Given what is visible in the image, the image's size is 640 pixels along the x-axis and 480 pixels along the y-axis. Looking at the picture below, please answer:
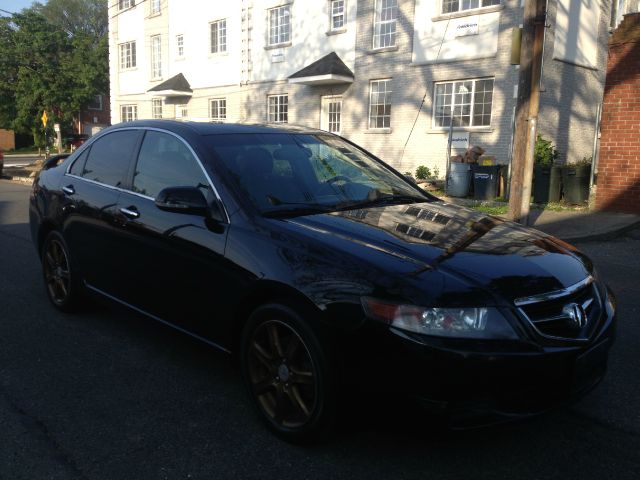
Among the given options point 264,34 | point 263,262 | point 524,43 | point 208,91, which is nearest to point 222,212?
point 263,262

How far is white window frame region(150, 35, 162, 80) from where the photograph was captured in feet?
93.7

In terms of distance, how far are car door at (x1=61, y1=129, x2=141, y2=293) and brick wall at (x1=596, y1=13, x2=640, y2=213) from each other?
984cm

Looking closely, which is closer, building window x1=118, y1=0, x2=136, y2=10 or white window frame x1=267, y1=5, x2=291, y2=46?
white window frame x1=267, y1=5, x2=291, y2=46

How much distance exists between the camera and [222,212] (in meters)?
3.46

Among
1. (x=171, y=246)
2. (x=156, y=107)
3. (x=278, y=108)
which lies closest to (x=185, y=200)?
(x=171, y=246)

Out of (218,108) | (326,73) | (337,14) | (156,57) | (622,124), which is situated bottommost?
(622,124)

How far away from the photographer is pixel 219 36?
24.7 meters

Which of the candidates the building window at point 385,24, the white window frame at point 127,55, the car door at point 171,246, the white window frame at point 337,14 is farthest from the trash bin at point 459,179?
the white window frame at point 127,55

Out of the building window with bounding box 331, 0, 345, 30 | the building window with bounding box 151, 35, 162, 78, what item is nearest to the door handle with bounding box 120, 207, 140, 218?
the building window with bounding box 331, 0, 345, 30

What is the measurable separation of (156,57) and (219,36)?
18.3ft

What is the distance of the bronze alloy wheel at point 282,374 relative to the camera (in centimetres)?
297

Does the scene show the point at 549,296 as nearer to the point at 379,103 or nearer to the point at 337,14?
the point at 379,103

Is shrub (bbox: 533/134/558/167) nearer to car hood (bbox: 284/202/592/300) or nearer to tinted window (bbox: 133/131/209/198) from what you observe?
car hood (bbox: 284/202/592/300)

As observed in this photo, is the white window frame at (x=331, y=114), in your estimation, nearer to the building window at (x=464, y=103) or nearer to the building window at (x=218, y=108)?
the building window at (x=464, y=103)
